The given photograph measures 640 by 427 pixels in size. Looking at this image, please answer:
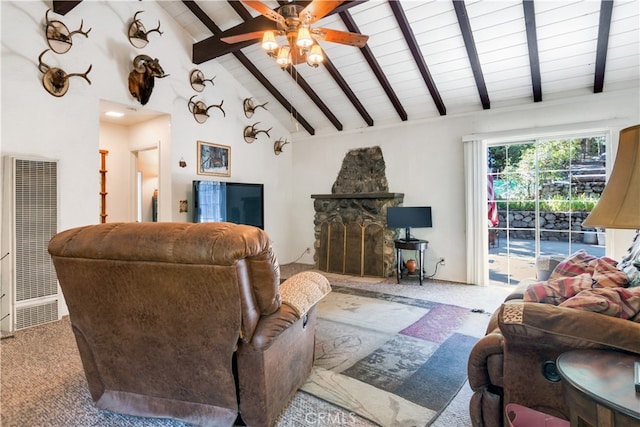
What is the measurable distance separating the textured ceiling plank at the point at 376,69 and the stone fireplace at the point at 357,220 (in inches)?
30.3

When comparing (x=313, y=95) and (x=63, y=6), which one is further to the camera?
(x=313, y=95)

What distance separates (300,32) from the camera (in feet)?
8.33

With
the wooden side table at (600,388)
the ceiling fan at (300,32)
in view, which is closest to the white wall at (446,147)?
the ceiling fan at (300,32)

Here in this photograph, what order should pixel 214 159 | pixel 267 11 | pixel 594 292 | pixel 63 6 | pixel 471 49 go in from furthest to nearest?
pixel 214 159 → pixel 471 49 → pixel 63 6 → pixel 267 11 → pixel 594 292

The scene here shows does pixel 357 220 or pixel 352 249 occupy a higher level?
pixel 357 220

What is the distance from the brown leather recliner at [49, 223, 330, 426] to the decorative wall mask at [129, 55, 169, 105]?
3.06 metres

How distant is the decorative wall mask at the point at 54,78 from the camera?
3.41 metres

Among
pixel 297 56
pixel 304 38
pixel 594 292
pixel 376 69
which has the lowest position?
pixel 594 292

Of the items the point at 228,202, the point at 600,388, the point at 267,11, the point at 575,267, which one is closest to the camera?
the point at 600,388

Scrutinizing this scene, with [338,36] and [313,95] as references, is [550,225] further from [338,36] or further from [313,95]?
[313,95]

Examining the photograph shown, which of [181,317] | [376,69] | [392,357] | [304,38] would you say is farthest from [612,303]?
[376,69]

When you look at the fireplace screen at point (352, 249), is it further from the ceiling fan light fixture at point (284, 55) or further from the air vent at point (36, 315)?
the air vent at point (36, 315)

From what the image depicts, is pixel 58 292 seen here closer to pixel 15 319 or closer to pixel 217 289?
pixel 15 319

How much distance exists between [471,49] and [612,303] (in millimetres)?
3302
